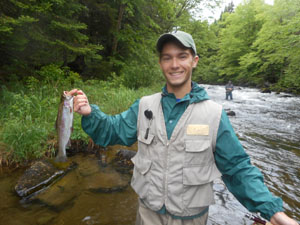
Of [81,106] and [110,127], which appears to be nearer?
[81,106]

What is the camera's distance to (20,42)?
6.47 meters

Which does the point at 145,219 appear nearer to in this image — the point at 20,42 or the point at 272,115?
the point at 20,42

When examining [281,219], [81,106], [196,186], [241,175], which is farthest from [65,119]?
[281,219]

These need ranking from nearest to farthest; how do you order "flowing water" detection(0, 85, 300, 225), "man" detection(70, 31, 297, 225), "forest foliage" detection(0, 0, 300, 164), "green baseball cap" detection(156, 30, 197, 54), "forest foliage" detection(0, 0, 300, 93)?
"man" detection(70, 31, 297, 225), "green baseball cap" detection(156, 30, 197, 54), "flowing water" detection(0, 85, 300, 225), "forest foliage" detection(0, 0, 300, 164), "forest foliage" detection(0, 0, 300, 93)

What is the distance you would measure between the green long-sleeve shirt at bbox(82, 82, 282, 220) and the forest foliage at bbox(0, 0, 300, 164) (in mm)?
3149

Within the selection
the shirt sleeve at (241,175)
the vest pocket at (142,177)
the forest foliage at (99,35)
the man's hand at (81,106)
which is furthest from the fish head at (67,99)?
the forest foliage at (99,35)

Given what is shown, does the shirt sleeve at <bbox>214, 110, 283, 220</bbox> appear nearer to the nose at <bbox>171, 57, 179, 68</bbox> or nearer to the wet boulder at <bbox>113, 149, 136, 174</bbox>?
the nose at <bbox>171, 57, 179, 68</bbox>

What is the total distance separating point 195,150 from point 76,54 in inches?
422

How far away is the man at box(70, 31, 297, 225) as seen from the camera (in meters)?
1.64

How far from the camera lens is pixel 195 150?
1.65 metres

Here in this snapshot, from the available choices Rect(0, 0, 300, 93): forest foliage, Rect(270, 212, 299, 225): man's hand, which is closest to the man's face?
Rect(270, 212, 299, 225): man's hand

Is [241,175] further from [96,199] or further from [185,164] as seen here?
[96,199]

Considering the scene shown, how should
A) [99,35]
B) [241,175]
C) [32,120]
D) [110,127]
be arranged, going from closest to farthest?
[241,175] < [110,127] < [32,120] < [99,35]

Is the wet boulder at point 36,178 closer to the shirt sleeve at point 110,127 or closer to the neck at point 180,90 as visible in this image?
the shirt sleeve at point 110,127
